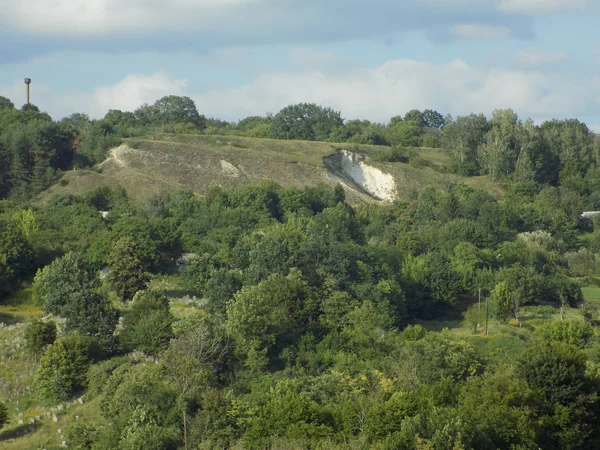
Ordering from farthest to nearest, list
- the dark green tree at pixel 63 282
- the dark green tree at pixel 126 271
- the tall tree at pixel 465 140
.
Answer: the tall tree at pixel 465 140, the dark green tree at pixel 126 271, the dark green tree at pixel 63 282

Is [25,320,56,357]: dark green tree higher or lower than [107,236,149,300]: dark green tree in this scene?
lower

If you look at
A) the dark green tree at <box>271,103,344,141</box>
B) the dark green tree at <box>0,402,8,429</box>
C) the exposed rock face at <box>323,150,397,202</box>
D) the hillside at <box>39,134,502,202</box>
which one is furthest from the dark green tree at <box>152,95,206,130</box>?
the dark green tree at <box>0,402,8,429</box>

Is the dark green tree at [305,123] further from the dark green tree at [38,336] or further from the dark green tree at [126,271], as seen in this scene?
the dark green tree at [38,336]

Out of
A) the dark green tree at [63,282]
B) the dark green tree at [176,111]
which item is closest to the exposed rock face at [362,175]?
the dark green tree at [176,111]

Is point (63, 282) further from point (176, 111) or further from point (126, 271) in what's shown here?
point (176, 111)

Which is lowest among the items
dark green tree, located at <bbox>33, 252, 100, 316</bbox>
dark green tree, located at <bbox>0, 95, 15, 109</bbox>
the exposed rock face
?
dark green tree, located at <bbox>33, 252, 100, 316</bbox>

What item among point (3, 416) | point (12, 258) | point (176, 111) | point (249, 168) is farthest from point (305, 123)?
point (3, 416)

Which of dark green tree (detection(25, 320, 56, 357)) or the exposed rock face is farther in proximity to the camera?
the exposed rock face

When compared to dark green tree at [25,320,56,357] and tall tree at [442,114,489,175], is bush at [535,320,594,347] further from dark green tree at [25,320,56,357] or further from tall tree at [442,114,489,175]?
tall tree at [442,114,489,175]
